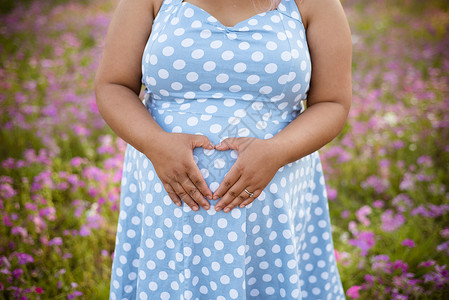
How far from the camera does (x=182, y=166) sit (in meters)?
1.01

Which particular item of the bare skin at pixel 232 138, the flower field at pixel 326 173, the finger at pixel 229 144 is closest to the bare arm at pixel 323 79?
the bare skin at pixel 232 138

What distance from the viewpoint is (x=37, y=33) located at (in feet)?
20.3

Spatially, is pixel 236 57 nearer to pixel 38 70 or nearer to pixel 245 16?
pixel 245 16

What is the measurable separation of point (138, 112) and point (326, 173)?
7.78 feet

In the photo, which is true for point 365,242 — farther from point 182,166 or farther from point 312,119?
point 182,166

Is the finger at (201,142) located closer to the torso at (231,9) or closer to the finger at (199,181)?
the finger at (199,181)

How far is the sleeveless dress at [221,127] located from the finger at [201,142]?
2cm

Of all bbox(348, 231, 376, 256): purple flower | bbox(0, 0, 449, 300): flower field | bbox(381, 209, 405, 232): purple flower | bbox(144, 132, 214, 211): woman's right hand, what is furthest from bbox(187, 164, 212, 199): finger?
bbox(381, 209, 405, 232): purple flower

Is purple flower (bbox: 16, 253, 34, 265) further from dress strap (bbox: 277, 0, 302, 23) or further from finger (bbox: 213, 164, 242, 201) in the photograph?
dress strap (bbox: 277, 0, 302, 23)

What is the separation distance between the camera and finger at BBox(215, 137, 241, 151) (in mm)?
1041

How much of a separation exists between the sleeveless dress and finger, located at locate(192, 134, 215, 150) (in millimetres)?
23

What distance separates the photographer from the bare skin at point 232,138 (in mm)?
1016

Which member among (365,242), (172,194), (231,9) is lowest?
(365,242)

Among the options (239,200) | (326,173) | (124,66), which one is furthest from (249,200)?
(326,173)
